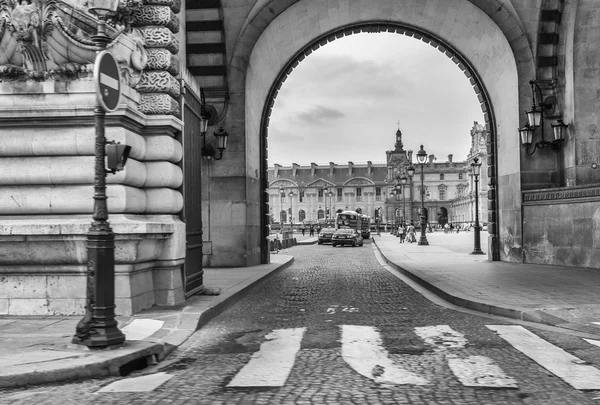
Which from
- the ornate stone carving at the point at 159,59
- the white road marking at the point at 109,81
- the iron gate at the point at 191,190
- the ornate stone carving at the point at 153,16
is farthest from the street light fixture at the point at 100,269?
the iron gate at the point at 191,190

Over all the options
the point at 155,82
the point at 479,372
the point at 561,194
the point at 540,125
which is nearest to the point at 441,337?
the point at 479,372

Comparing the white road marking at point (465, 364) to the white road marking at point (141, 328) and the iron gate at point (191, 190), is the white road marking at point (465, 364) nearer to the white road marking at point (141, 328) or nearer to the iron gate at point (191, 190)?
the white road marking at point (141, 328)

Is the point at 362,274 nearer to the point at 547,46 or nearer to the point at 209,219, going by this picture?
the point at 209,219

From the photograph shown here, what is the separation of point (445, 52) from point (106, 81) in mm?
17668

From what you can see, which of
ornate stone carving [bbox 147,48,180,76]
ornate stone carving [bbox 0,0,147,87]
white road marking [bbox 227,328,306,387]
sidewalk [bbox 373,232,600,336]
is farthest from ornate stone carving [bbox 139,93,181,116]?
sidewalk [bbox 373,232,600,336]

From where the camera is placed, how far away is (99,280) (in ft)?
21.1

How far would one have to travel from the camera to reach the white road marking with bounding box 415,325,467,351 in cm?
702

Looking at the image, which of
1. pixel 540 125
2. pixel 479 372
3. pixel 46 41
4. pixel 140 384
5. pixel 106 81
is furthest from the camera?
pixel 540 125

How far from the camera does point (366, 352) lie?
6648mm

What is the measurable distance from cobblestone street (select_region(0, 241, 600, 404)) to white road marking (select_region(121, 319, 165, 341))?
1.62 ft

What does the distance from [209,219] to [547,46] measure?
11.0 m

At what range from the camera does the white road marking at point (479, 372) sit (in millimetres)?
5286

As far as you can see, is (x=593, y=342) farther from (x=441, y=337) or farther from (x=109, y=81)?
(x=109, y=81)

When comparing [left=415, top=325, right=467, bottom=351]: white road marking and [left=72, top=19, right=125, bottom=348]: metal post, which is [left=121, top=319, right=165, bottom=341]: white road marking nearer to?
[left=72, top=19, right=125, bottom=348]: metal post
